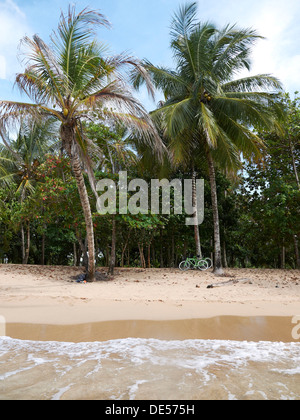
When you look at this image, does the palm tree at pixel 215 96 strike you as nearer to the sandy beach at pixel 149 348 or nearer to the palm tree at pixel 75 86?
the palm tree at pixel 75 86

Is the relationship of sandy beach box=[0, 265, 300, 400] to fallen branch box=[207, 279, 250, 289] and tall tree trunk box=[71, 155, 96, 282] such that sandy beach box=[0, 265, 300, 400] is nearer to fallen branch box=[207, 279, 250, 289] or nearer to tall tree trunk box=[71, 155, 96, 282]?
fallen branch box=[207, 279, 250, 289]

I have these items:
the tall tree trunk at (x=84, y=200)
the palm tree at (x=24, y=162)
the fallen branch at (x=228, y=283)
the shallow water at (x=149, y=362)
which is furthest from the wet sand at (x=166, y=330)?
the palm tree at (x=24, y=162)

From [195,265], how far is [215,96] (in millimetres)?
7133

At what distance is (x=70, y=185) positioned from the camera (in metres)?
11.9

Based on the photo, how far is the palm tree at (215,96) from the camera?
449 inches

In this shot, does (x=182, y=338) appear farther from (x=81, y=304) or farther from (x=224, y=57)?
(x=224, y=57)

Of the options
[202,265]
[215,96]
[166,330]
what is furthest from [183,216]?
[166,330]

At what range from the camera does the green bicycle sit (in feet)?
42.7

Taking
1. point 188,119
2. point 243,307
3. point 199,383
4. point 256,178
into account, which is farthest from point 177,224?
point 199,383

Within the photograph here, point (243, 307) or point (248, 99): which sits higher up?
point (248, 99)

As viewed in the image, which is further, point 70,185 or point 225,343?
point 70,185

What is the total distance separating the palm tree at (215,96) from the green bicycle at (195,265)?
1082 millimetres

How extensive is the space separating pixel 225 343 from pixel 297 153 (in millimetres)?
14463

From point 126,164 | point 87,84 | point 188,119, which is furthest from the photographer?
point 126,164
